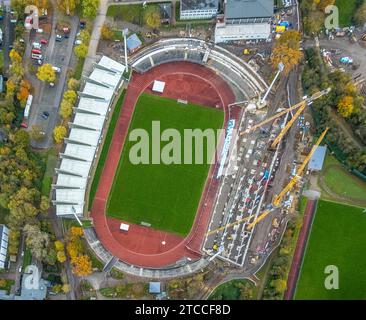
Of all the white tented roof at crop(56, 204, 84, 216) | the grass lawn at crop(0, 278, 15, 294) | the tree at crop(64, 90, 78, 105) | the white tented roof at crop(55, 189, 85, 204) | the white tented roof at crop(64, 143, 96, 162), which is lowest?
the grass lawn at crop(0, 278, 15, 294)

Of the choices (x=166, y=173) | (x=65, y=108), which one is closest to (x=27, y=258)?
(x=65, y=108)

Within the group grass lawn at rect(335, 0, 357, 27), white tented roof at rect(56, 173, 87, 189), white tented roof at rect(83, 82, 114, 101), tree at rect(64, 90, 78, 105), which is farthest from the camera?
grass lawn at rect(335, 0, 357, 27)

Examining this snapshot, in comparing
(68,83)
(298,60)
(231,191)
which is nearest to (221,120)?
(231,191)

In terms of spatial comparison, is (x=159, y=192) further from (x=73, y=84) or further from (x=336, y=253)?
(x=336, y=253)

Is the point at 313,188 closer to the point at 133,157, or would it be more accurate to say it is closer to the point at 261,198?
the point at 261,198

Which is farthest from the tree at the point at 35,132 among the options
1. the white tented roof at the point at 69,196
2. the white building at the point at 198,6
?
the white building at the point at 198,6

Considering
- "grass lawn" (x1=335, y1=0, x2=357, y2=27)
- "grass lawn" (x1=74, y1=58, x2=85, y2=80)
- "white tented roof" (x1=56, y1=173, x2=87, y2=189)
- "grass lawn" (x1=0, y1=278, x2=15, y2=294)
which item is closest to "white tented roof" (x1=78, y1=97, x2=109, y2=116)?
"grass lawn" (x1=74, y1=58, x2=85, y2=80)

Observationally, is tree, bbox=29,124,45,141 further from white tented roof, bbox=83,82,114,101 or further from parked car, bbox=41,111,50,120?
white tented roof, bbox=83,82,114,101
